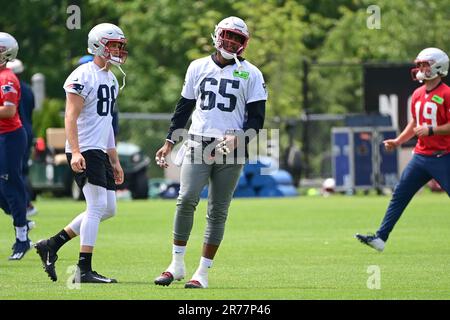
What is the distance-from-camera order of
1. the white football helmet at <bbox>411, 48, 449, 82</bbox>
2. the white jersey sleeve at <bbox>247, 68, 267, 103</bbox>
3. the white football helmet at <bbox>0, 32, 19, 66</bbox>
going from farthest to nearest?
1. the white football helmet at <bbox>411, 48, 449, 82</bbox>
2. the white football helmet at <bbox>0, 32, 19, 66</bbox>
3. the white jersey sleeve at <bbox>247, 68, 267, 103</bbox>

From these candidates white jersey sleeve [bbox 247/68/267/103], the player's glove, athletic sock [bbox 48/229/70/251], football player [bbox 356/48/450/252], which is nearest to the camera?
the player's glove

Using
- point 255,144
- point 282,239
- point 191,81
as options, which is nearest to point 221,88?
point 191,81

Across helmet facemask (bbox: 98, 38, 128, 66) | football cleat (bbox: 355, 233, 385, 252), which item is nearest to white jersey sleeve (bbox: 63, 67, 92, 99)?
helmet facemask (bbox: 98, 38, 128, 66)

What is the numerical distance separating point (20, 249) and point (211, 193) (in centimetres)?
347

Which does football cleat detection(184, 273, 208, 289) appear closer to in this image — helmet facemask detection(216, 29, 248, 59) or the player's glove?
the player's glove

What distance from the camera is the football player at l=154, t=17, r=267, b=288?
1084 centimetres

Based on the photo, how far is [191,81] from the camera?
10969 millimetres

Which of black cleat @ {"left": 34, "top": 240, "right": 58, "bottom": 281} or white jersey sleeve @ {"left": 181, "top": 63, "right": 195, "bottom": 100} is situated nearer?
white jersey sleeve @ {"left": 181, "top": 63, "right": 195, "bottom": 100}

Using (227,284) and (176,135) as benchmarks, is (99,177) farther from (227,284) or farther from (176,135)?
(227,284)

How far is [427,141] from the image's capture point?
46.7 ft

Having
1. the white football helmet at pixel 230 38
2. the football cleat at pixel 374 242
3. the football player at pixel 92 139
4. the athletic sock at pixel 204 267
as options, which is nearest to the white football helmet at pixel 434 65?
the football cleat at pixel 374 242

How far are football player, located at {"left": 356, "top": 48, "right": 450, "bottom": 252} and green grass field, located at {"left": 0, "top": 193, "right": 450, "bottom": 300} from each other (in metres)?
0.46

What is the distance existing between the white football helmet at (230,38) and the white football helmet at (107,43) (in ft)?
3.13

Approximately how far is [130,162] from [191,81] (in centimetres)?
1826
